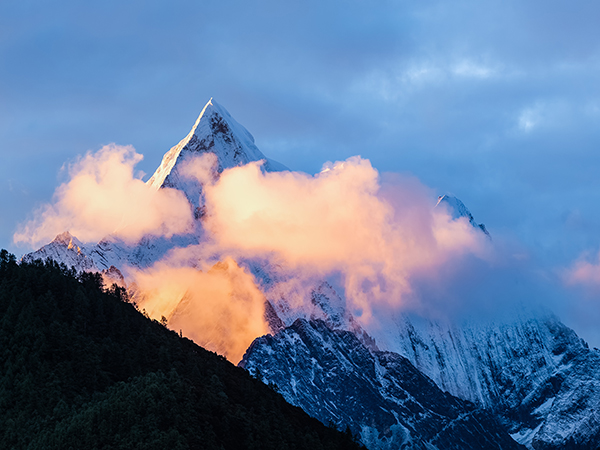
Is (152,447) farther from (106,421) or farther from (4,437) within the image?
(4,437)

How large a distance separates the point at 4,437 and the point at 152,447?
34.5m

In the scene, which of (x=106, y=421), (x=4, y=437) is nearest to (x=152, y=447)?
(x=106, y=421)

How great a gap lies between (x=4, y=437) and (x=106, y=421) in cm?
2326

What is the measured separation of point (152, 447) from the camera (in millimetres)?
192875

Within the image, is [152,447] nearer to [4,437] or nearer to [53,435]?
[53,435]

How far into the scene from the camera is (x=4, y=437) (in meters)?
198

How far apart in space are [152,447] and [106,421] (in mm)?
13066

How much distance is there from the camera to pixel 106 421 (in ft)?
649

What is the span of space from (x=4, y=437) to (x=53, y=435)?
14.7 meters

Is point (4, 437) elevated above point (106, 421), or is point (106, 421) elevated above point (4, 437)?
point (106, 421)

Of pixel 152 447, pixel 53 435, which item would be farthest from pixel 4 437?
pixel 152 447

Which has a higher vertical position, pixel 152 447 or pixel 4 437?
pixel 152 447

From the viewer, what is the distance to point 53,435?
191 metres
